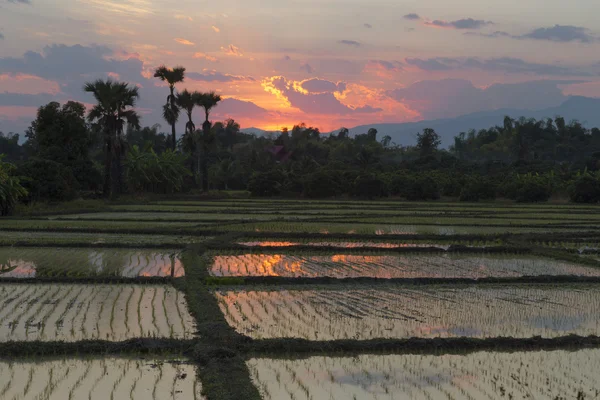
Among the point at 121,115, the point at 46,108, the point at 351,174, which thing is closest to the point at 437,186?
the point at 351,174

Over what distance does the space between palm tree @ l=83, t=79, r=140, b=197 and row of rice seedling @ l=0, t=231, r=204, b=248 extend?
14.8 metres

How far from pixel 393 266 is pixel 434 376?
21.1 ft

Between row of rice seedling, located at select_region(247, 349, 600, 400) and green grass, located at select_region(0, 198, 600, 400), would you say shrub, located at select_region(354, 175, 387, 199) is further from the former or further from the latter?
row of rice seedling, located at select_region(247, 349, 600, 400)

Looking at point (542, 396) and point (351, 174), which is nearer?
point (542, 396)

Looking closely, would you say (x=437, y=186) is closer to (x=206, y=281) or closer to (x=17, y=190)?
(x=17, y=190)

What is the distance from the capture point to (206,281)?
393 inches

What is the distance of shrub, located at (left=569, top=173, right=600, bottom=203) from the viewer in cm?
3531

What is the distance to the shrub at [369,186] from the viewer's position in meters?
38.8

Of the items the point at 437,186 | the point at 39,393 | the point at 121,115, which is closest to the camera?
the point at 39,393

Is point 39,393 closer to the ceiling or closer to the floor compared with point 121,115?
closer to the floor

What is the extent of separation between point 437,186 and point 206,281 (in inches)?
1234

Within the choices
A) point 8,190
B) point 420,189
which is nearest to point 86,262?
point 8,190

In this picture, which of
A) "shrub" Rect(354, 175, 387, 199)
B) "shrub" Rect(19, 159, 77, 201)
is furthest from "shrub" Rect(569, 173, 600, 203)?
"shrub" Rect(19, 159, 77, 201)

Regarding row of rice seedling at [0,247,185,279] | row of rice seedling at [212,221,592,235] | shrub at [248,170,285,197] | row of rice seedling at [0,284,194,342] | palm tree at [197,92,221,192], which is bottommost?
row of rice seedling at [0,247,185,279]
